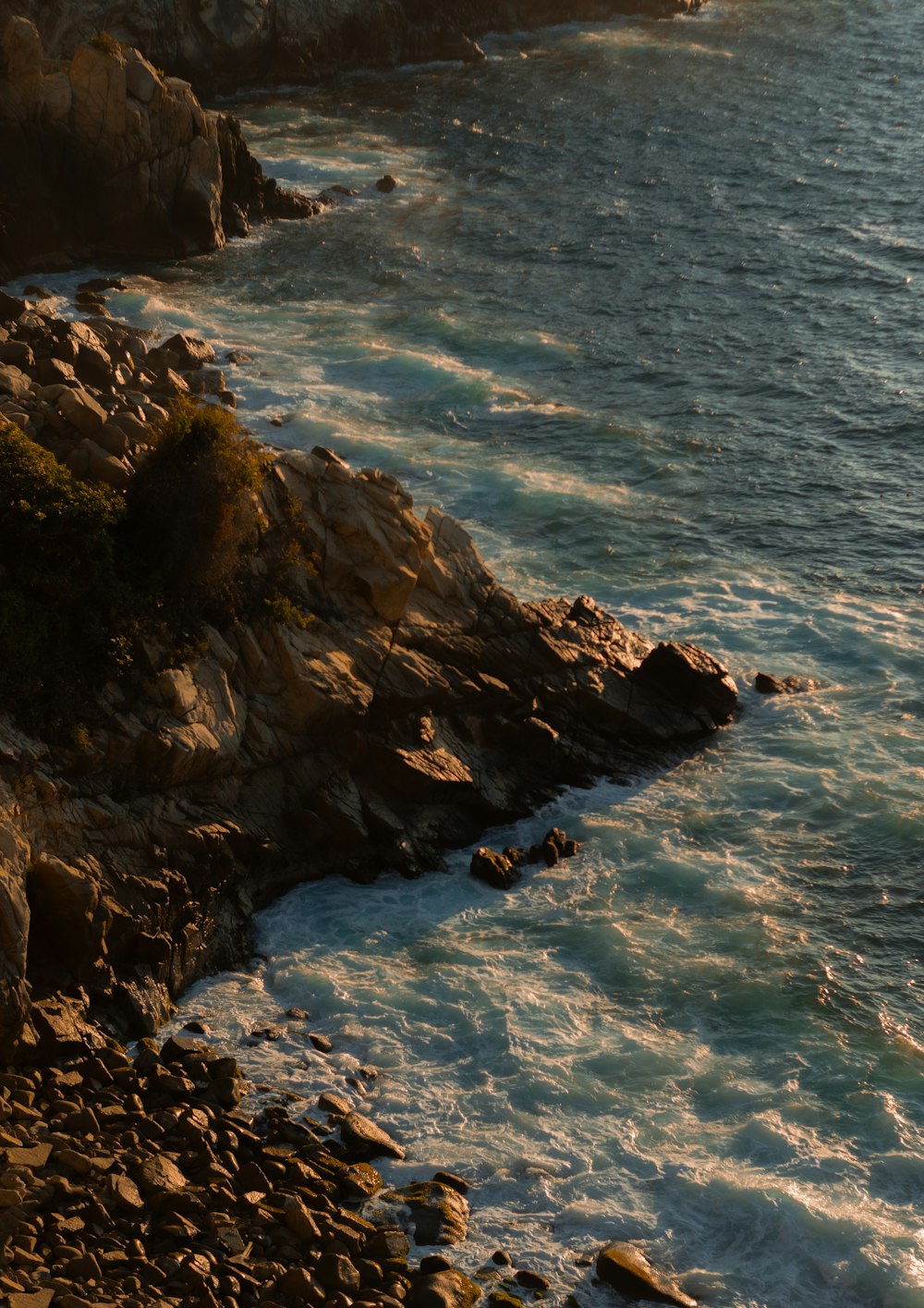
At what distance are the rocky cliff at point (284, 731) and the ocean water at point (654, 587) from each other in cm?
117

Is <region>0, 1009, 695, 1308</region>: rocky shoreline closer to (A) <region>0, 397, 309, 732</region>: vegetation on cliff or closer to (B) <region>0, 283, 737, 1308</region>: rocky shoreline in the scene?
(B) <region>0, 283, 737, 1308</region>: rocky shoreline

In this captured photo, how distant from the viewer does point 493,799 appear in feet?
108

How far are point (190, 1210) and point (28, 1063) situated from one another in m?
4.02

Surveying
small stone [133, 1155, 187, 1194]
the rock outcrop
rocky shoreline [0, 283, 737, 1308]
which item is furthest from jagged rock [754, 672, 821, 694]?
the rock outcrop

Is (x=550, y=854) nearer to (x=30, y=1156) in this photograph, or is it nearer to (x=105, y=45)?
(x=30, y=1156)

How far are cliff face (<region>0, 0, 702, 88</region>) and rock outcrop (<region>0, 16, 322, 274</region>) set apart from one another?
18.9m

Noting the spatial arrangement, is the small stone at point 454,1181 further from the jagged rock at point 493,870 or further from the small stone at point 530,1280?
the jagged rock at point 493,870

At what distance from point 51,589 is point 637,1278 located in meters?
15.6

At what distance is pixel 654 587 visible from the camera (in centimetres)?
4291

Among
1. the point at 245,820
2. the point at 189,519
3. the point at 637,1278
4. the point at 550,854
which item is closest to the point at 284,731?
the point at 245,820

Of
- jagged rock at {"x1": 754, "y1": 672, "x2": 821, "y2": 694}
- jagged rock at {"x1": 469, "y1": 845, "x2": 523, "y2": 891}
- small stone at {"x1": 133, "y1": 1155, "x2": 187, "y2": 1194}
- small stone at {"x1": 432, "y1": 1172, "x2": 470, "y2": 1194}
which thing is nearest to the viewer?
small stone at {"x1": 133, "y1": 1155, "x2": 187, "y2": 1194}

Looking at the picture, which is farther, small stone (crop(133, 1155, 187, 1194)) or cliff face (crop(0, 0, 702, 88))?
cliff face (crop(0, 0, 702, 88))

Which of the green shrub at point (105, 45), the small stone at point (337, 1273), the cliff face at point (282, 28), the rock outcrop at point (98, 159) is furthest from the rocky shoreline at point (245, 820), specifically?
the cliff face at point (282, 28)

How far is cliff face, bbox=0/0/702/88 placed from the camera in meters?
81.6
